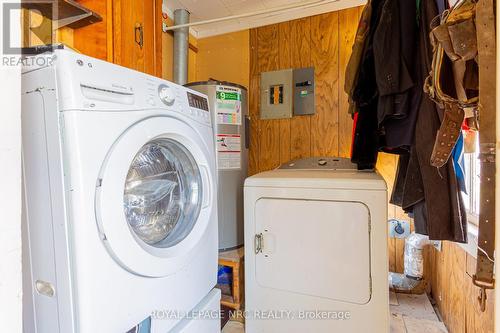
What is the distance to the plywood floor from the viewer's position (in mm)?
1460

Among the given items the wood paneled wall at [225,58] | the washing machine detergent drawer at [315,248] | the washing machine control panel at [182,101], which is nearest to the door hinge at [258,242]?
the washing machine detergent drawer at [315,248]

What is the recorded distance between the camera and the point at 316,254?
119cm

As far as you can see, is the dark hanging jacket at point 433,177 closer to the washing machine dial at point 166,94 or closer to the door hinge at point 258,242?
the door hinge at point 258,242

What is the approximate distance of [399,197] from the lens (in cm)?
123

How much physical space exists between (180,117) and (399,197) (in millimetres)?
1037

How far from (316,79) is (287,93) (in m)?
0.25

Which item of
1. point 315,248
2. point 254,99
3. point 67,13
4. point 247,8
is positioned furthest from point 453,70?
point 247,8

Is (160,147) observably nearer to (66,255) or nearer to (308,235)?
(66,255)

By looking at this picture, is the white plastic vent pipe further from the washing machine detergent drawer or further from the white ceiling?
the white ceiling

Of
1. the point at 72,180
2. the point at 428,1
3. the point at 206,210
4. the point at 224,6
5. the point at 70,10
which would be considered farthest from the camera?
the point at 224,6

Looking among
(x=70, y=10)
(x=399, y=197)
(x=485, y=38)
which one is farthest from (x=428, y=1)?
(x=70, y=10)

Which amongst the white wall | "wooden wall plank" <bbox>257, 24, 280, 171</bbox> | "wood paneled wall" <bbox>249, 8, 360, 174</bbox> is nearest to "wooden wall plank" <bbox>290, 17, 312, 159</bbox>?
"wood paneled wall" <bbox>249, 8, 360, 174</bbox>

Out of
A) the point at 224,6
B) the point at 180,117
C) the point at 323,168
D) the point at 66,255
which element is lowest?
the point at 66,255

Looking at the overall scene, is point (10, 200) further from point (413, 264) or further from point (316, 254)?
point (413, 264)
